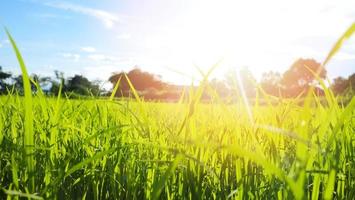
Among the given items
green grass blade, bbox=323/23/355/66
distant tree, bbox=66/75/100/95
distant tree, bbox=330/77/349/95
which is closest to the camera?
green grass blade, bbox=323/23/355/66

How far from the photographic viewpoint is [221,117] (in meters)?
2.14

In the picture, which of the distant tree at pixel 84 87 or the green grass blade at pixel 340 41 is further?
the distant tree at pixel 84 87

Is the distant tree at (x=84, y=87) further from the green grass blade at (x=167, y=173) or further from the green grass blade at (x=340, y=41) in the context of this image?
the green grass blade at (x=340, y=41)

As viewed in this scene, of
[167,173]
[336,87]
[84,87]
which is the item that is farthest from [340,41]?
[336,87]

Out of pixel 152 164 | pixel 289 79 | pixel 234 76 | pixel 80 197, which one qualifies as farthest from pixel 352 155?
pixel 289 79

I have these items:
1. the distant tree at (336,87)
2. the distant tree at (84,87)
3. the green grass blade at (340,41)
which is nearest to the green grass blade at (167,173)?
the green grass blade at (340,41)

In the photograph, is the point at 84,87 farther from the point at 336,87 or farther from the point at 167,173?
the point at 336,87

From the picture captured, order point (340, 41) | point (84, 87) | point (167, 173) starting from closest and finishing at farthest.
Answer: point (340, 41), point (167, 173), point (84, 87)

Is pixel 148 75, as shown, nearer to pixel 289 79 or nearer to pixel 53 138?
pixel 289 79

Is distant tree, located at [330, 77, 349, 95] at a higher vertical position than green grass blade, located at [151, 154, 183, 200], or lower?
higher

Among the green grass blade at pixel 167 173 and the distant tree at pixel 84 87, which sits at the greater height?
the distant tree at pixel 84 87

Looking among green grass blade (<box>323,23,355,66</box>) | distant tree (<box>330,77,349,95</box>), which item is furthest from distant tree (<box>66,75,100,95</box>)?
green grass blade (<box>323,23,355,66</box>)

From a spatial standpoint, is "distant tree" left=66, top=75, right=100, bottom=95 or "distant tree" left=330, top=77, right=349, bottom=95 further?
"distant tree" left=66, top=75, right=100, bottom=95

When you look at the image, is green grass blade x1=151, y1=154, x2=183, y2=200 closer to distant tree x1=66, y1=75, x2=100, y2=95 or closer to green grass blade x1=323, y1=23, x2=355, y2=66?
green grass blade x1=323, y1=23, x2=355, y2=66
